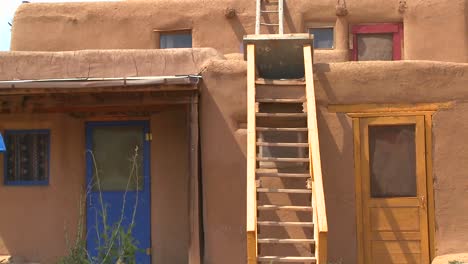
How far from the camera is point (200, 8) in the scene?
12578 mm

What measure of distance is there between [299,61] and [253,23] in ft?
11.6

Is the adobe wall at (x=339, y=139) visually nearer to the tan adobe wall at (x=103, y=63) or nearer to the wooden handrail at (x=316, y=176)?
the wooden handrail at (x=316, y=176)

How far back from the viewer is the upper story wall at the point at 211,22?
1231cm

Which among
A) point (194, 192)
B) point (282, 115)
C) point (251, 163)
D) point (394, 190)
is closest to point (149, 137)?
point (194, 192)

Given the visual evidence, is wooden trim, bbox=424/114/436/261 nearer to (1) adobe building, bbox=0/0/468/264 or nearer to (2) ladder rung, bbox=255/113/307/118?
(1) adobe building, bbox=0/0/468/264

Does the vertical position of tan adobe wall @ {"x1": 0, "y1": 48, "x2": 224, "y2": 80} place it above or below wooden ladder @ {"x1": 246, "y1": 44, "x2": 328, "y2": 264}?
above

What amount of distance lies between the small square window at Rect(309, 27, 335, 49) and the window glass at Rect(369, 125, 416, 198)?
4.08 m

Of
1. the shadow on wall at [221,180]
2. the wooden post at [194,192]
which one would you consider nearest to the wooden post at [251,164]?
the shadow on wall at [221,180]

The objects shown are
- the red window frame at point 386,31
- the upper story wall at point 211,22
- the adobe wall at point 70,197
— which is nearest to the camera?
the adobe wall at point 70,197

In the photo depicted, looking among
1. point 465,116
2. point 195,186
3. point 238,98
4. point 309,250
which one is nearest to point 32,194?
point 195,186

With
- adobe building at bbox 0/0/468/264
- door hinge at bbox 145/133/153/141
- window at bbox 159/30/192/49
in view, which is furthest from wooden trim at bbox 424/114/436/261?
window at bbox 159/30/192/49

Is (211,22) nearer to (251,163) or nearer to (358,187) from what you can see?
(358,187)

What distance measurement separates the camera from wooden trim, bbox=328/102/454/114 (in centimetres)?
854

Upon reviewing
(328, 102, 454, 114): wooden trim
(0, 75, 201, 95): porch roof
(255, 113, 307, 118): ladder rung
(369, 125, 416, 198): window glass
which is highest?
(0, 75, 201, 95): porch roof
